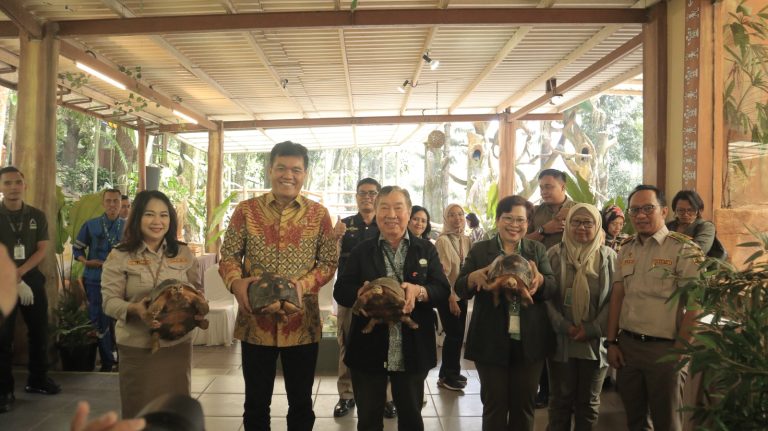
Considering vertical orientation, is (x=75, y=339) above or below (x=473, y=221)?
below

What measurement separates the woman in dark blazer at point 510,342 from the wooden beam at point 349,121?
272 inches

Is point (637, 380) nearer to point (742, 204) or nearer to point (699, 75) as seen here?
point (742, 204)

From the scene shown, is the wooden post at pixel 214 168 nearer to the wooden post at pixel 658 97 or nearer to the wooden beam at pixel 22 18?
the wooden beam at pixel 22 18

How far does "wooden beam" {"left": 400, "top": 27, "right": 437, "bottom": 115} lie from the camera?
222 inches

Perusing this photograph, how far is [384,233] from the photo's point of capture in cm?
247

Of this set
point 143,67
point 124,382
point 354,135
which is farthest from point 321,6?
point 354,135

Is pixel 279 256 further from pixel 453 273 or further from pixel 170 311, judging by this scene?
pixel 453 273

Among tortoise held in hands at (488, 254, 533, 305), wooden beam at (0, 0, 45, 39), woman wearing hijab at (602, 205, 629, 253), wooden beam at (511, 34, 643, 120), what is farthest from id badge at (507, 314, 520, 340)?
wooden beam at (0, 0, 45, 39)

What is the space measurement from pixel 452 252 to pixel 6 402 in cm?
361

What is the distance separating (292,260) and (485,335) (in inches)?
40.2

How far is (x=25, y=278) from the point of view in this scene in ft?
13.1

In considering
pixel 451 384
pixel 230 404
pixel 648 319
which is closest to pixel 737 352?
pixel 648 319

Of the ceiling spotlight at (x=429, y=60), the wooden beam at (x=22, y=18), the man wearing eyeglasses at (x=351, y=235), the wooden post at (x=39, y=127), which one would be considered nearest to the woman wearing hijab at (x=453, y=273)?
the man wearing eyeglasses at (x=351, y=235)

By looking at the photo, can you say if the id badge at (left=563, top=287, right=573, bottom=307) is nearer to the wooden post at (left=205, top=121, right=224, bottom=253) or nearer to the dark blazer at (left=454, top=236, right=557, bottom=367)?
the dark blazer at (left=454, top=236, right=557, bottom=367)
